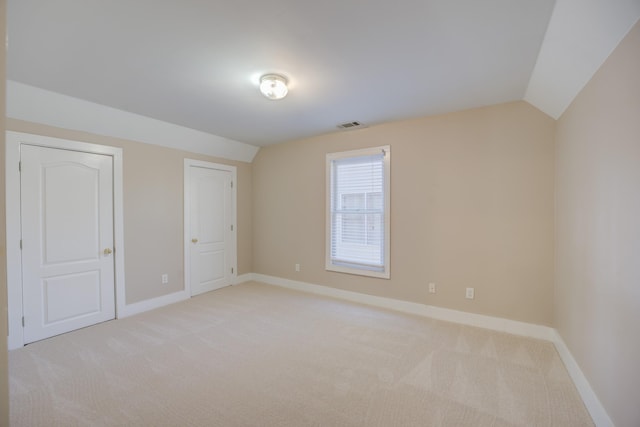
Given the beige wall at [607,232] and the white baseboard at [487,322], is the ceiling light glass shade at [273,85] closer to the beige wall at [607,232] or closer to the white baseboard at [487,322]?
the beige wall at [607,232]

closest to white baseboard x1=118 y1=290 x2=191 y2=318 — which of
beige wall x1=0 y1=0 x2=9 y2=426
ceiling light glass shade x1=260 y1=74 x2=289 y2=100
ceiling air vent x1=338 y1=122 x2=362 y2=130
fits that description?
beige wall x1=0 y1=0 x2=9 y2=426

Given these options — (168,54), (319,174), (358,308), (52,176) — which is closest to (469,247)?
(358,308)

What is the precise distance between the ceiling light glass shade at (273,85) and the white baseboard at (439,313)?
291cm

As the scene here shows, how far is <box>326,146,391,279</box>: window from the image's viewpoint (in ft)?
12.3

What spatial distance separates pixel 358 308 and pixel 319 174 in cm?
212

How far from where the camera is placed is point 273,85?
2.37 m

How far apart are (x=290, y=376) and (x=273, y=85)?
248cm

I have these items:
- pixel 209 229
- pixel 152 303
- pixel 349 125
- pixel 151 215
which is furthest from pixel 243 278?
pixel 349 125

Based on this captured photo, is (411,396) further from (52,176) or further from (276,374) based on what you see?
(52,176)

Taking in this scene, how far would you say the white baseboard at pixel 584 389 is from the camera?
1.65 meters

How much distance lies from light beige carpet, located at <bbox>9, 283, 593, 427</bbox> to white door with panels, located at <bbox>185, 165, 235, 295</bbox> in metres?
1.15

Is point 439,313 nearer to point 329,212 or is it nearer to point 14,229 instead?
point 329,212

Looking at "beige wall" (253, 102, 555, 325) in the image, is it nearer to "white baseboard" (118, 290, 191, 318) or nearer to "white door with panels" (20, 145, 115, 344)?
"white baseboard" (118, 290, 191, 318)

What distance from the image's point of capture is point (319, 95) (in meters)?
2.75
